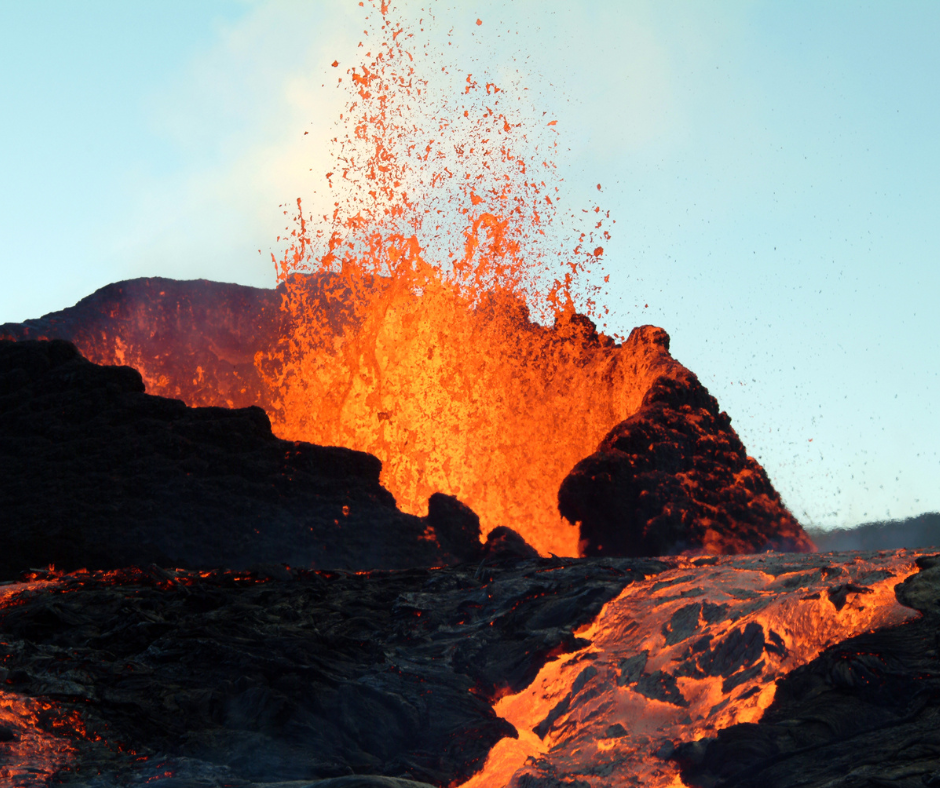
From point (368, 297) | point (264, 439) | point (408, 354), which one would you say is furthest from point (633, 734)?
point (368, 297)

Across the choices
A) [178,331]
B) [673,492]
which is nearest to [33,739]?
[673,492]

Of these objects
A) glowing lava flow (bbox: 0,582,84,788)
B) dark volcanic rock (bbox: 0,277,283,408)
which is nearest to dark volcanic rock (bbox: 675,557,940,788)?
glowing lava flow (bbox: 0,582,84,788)

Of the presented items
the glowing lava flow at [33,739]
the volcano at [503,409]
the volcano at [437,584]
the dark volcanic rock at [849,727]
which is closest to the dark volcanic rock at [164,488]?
the volcano at [437,584]

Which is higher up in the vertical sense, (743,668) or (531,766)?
(743,668)

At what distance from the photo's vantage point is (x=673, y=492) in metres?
18.8

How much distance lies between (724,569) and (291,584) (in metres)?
6.36

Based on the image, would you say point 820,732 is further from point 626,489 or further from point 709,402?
point 709,402

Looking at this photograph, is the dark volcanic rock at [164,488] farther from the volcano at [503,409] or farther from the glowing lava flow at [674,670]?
the glowing lava flow at [674,670]

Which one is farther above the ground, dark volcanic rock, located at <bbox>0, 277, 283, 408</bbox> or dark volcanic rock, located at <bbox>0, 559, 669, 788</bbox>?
dark volcanic rock, located at <bbox>0, 277, 283, 408</bbox>

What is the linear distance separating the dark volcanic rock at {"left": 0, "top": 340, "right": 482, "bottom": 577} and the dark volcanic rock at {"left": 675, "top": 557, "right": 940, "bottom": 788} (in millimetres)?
8910

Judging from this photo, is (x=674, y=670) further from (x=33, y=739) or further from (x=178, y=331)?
(x=178, y=331)

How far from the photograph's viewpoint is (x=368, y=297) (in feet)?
83.9

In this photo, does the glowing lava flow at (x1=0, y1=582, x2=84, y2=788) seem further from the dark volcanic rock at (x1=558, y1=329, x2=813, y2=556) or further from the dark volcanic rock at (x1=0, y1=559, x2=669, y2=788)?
the dark volcanic rock at (x1=558, y1=329, x2=813, y2=556)

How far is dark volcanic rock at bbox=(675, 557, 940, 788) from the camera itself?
7.02m
